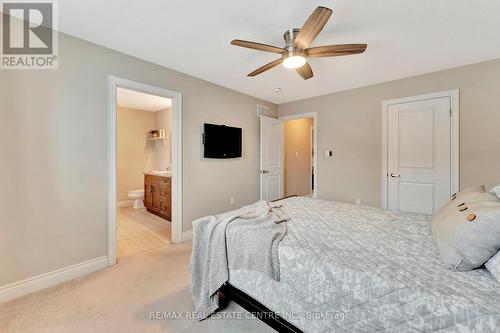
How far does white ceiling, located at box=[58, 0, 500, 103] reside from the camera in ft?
5.75

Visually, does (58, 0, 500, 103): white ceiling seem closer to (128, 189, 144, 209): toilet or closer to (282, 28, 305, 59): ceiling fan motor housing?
(282, 28, 305, 59): ceiling fan motor housing

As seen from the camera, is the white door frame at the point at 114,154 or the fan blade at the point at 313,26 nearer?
the fan blade at the point at 313,26

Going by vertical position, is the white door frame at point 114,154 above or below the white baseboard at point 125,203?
above

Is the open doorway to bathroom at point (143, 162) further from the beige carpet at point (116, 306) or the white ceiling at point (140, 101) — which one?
the beige carpet at point (116, 306)

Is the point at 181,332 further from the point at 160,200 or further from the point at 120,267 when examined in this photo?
the point at 160,200

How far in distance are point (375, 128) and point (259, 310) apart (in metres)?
3.41

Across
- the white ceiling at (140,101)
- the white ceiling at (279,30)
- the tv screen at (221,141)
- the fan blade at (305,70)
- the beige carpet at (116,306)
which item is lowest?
the beige carpet at (116,306)

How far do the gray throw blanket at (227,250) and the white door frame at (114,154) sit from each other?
1326 mm

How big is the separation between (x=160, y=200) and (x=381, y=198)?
4.06m

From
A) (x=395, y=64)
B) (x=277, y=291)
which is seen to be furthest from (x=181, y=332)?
(x=395, y=64)

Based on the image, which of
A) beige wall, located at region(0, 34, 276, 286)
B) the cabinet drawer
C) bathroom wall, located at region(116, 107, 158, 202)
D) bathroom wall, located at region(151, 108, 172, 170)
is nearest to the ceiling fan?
beige wall, located at region(0, 34, 276, 286)

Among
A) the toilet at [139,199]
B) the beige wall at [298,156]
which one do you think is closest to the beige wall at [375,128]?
the beige wall at [298,156]

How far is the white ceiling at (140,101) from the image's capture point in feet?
13.6

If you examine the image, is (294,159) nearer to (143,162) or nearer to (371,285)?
(143,162)
